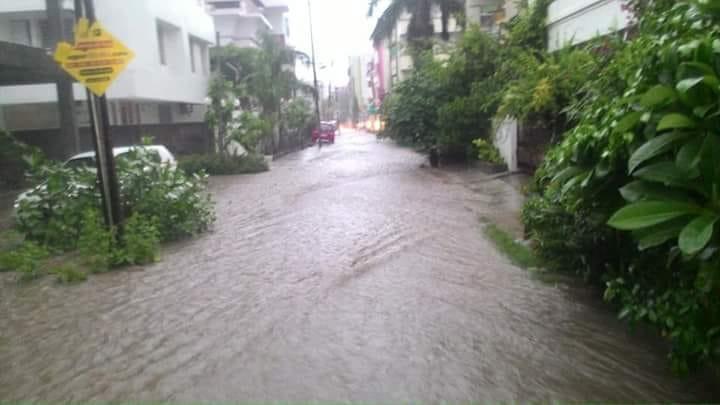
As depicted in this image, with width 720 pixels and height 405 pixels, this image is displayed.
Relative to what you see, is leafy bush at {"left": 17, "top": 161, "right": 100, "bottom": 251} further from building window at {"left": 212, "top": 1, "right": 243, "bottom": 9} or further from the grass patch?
building window at {"left": 212, "top": 1, "right": 243, "bottom": 9}

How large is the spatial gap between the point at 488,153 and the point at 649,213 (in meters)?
14.9

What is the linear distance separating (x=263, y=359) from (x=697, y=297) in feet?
10.1

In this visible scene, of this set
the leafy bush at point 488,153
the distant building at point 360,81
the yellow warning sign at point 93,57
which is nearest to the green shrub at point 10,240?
the yellow warning sign at point 93,57

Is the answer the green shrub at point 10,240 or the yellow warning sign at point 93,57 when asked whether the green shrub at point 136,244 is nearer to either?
the yellow warning sign at point 93,57

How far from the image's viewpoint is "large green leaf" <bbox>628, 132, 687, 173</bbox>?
386cm

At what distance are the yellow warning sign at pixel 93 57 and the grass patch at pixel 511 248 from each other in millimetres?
5455

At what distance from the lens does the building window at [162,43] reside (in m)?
25.1

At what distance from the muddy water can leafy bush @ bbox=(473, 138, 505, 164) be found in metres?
8.34

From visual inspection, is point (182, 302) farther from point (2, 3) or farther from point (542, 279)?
point (2, 3)

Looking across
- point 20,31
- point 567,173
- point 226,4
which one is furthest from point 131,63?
point 226,4

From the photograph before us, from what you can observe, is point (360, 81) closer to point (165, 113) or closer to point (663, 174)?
point (165, 113)

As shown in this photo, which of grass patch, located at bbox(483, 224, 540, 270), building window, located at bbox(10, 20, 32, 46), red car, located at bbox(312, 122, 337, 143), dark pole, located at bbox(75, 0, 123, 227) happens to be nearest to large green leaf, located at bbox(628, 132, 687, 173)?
grass patch, located at bbox(483, 224, 540, 270)

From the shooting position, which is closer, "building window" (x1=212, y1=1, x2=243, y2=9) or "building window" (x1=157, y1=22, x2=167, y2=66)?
"building window" (x1=157, y1=22, x2=167, y2=66)

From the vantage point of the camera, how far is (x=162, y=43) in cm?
2569
